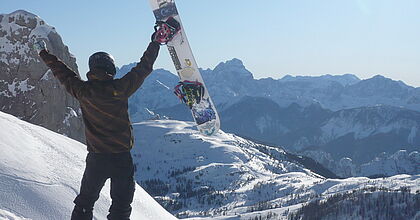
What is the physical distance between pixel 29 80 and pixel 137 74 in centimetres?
6737

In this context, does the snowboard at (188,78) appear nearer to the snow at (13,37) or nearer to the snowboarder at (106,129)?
the snowboarder at (106,129)

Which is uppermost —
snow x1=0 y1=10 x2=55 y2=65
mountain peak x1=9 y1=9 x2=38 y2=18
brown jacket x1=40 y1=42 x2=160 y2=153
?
mountain peak x1=9 y1=9 x2=38 y2=18

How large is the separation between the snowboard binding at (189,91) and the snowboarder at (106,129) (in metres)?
7.90

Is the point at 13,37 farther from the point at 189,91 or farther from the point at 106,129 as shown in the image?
the point at 106,129

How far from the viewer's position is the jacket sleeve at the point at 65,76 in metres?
6.84

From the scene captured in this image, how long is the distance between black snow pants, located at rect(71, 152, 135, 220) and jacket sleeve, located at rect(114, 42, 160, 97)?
42.2 inches

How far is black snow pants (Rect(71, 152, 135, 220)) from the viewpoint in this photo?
676 cm

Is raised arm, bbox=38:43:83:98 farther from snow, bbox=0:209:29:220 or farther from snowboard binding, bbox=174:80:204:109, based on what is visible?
snowboard binding, bbox=174:80:204:109

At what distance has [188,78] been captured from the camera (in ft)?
49.2

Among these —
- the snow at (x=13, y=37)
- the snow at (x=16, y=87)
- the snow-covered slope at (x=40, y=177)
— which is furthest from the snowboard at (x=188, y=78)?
the snow at (x=13, y=37)

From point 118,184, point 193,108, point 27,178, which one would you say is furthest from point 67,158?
point 118,184

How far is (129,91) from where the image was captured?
22.6 feet

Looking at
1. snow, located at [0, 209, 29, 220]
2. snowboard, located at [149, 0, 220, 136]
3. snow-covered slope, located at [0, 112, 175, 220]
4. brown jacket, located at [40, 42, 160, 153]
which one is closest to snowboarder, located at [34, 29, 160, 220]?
brown jacket, located at [40, 42, 160, 153]

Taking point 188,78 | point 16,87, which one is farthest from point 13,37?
point 188,78
